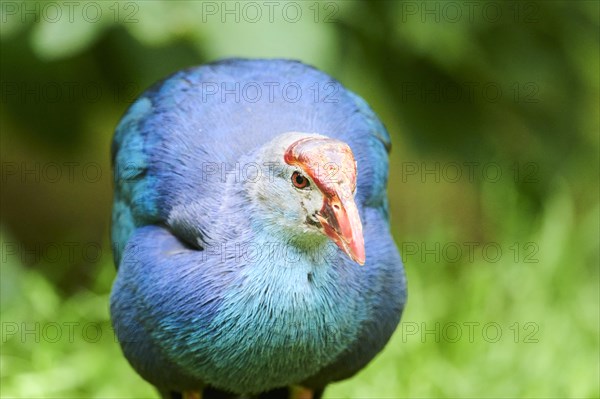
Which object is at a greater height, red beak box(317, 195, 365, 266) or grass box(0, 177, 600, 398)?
red beak box(317, 195, 365, 266)

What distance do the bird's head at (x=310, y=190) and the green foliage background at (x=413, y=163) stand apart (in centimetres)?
114

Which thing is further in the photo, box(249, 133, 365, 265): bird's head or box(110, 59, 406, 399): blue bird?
box(110, 59, 406, 399): blue bird

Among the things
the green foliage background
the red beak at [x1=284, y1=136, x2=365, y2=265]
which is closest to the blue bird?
the red beak at [x1=284, y1=136, x2=365, y2=265]

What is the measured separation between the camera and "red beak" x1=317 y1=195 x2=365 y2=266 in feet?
9.99

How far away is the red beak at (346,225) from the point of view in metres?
3.04

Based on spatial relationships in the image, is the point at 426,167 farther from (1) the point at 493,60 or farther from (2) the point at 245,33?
(2) the point at 245,33

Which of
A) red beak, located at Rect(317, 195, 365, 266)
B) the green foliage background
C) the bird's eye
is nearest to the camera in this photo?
red beak, located at Rect(317, 195, 365, 266)

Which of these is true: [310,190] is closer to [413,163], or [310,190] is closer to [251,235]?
[251,235]

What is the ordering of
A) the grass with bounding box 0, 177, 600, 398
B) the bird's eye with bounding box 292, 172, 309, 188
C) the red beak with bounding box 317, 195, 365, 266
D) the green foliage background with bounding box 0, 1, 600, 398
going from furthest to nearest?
the grass with bounding box 0, 177, 600, 398 < the green foliage background with bounding box 0, 1, 600, 398 < the bird's eye with bounding box 292, 172, 309, 188 < the red beak with bounding box 317, 195, 365, 266

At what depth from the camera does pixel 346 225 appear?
120 inches

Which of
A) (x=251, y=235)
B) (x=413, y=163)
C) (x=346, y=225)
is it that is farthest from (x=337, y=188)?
(x=413, y=163)

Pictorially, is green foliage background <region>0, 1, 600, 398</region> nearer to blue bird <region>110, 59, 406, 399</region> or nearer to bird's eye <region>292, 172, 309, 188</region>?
blue bird <region>110, 59, 406, 399</region>

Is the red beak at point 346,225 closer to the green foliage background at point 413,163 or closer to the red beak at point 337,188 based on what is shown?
the red beak at point 337,188

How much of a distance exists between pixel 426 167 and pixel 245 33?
2286 millimetres
